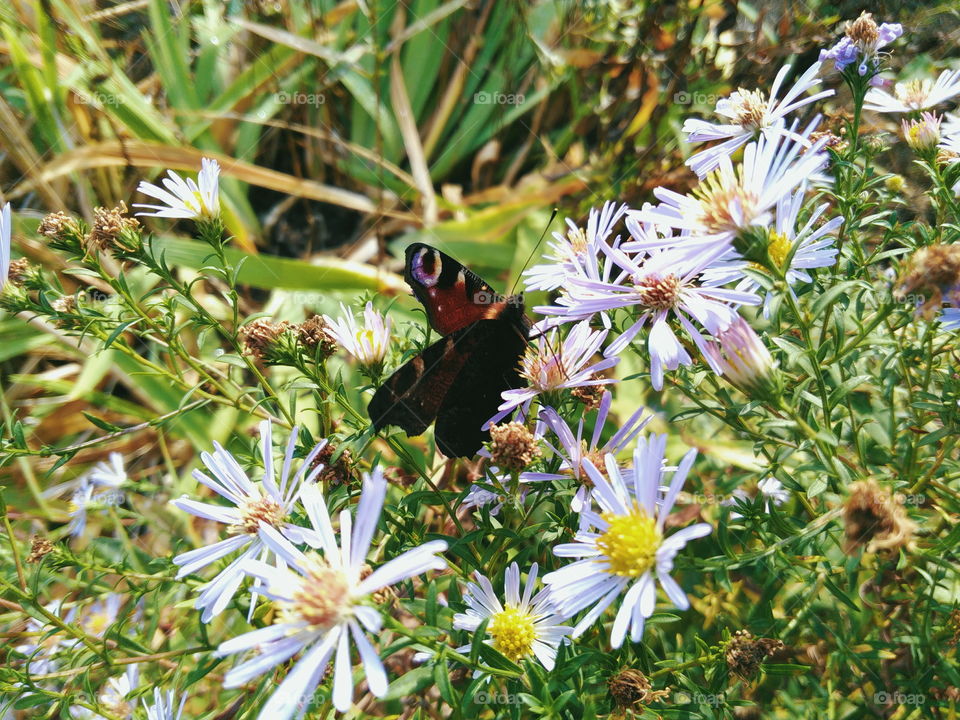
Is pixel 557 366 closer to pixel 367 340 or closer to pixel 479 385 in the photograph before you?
pixel 479 385

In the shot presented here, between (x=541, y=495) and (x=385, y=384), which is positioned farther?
(x=541, y=495)

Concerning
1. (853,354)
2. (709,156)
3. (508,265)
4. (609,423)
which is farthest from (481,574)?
(508,265)

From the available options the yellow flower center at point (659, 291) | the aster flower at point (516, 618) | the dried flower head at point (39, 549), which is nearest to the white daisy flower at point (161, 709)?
the dried flower head at point (39, 549)

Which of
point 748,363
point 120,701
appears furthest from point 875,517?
point 120,701

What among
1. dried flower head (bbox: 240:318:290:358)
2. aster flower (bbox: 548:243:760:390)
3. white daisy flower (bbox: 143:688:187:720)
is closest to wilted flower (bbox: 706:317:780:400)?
aster flower (bbox: 548:243:760:390)

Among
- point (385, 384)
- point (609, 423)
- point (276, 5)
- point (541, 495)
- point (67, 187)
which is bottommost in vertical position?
point (609, 423)

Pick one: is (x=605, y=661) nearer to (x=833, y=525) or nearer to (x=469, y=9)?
(x=833, y=525)
